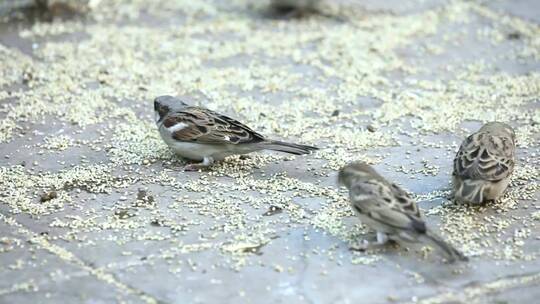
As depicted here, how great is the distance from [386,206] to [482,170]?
853 mm

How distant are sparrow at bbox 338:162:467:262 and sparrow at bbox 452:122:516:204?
598mm

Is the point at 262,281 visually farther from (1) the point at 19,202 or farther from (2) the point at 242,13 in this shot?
(2) the point at 242,13

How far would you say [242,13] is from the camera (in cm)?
952

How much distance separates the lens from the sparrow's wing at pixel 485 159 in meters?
5.51

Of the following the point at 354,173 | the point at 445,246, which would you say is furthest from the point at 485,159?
the point at 445,246

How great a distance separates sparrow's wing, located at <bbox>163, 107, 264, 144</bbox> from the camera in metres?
6.09

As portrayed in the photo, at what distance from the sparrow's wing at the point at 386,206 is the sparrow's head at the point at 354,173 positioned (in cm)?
8

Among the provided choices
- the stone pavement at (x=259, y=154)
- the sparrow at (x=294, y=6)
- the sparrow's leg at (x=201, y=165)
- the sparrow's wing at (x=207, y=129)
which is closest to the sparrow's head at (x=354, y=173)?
the stone pavement at (x=259, y=154)

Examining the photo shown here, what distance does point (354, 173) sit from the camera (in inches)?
205

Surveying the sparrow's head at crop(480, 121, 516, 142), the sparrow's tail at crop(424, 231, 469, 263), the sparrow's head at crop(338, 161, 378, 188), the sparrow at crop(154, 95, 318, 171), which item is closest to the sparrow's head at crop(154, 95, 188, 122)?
the sparrow at crop(154, 95, 318, 171)

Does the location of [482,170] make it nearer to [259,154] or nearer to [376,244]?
[376,244]

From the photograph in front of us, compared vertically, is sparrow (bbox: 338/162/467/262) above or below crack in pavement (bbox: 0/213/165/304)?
above

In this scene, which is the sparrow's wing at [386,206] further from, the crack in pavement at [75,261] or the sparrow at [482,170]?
the crack in pavement at [75,261]

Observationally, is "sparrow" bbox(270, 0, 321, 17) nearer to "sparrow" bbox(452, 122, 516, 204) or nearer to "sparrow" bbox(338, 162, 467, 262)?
"sparrow" bbox(452, 122, 516, 204)
